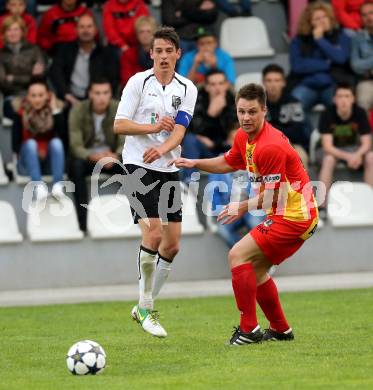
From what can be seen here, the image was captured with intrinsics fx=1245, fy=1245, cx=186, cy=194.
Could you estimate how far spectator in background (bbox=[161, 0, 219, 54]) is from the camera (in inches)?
690

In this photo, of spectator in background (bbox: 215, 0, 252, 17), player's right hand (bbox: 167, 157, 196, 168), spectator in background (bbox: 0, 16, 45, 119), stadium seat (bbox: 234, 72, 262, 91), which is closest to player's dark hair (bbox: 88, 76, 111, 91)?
spectator in background (bbox: 0, 16, 45, 119)

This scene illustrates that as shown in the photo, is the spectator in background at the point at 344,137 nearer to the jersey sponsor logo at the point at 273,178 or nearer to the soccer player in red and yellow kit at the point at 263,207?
the soccer player in red and yellow kit at the point at 263,207

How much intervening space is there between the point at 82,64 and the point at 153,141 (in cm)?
688

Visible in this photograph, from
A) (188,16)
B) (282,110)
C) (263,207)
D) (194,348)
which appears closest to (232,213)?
(263,207)

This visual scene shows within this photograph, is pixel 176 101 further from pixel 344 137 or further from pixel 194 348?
pixel 344 137

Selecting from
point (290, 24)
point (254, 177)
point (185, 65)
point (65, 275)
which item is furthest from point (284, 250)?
point (290, 24)

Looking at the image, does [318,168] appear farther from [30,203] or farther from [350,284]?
[30,203]

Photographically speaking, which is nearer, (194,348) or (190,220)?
(194,348)

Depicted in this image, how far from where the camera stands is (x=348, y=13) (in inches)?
723

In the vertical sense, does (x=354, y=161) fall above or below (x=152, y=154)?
below

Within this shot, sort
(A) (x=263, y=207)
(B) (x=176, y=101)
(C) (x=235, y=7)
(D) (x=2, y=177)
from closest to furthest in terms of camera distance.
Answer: (A) (x=263, y=207)
(B) (x=176, y=101)
(D) (x=2, y=177)
(C) (x=235, y=7)

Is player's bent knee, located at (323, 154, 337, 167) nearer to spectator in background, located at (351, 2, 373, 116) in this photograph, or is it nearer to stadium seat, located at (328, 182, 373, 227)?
stadium seat, located at (328, 182, 373, 227)

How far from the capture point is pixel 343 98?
16.2m

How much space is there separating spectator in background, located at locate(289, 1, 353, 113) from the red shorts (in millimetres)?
7790
